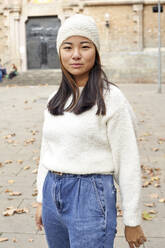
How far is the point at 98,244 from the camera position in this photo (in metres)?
2.00

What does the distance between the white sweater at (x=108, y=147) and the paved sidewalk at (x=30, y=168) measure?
1887 millimetres

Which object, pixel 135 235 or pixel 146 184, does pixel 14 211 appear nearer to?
pixel 146 184

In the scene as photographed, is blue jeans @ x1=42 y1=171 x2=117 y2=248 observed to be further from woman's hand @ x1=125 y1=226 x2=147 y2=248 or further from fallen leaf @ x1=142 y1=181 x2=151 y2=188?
fallen leaf @ x1=142 y1=181 x2=151 y2=188

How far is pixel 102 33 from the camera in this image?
2791cm

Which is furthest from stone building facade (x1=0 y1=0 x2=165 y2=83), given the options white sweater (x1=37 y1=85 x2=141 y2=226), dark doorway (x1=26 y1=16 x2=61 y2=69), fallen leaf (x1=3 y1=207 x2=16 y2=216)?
white sweater (x1=37 y1=85 x2=141 y2=226)

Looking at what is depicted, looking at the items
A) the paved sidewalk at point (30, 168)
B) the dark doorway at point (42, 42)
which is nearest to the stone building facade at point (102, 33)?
the dark doorway at point (42, 42)

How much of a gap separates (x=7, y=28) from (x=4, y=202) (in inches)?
1005

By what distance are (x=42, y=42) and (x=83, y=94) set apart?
2792 centimetres

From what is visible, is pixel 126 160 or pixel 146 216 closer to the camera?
pixel 126 160

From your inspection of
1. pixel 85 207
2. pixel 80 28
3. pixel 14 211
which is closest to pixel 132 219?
pixel 85 207

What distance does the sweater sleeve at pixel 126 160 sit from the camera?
2023mm

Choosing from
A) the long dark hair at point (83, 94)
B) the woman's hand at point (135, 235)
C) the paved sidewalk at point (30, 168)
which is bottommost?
the paved sidewalk at point (30, 168)

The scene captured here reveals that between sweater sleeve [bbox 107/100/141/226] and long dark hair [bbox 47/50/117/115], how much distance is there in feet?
0.33

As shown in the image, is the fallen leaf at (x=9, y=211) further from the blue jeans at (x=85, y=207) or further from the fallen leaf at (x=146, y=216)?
the blue jeans at (x=85, y=207)
